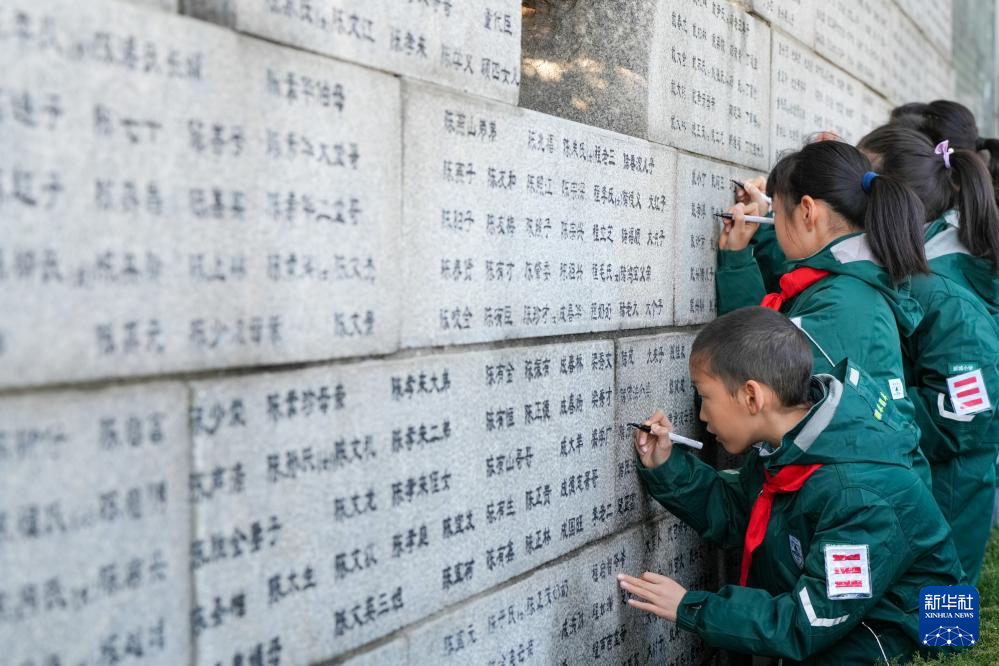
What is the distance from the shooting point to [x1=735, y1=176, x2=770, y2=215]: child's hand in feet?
12.0

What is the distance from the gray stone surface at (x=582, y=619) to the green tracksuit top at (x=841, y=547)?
0.34 meters

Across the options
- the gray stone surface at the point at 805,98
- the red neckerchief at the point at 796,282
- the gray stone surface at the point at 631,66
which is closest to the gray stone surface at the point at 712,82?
the gray stone surface at the point at 631,66

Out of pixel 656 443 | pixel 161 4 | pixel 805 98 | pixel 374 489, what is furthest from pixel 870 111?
pixel 161 4

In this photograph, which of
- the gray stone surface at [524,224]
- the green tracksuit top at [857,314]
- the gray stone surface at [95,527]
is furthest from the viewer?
the green tracksuit top at [857,314]

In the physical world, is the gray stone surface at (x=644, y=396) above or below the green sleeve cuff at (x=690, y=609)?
above

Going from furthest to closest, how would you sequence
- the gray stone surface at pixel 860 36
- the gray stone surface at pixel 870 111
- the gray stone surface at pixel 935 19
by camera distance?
the gray stone surface at pixel 935 19
the gray stone surface at pixel 870 111
the gray stone surface at pixel 860 36

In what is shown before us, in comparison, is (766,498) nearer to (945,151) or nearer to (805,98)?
(945,151)

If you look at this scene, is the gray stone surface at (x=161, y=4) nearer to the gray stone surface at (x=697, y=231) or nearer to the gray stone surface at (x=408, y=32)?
the gray stone surface at (x=408, y=32)

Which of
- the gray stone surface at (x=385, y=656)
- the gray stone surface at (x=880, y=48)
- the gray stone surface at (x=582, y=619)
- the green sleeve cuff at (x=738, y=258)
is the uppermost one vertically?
the gray stone surface at (x=880, y=48)

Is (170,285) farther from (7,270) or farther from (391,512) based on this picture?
(391,512)

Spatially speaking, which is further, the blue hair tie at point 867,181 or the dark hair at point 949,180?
the dark hair at point 949,180

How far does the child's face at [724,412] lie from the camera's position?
2.69m

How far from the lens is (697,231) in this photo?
3.53m

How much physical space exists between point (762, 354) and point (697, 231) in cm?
99
